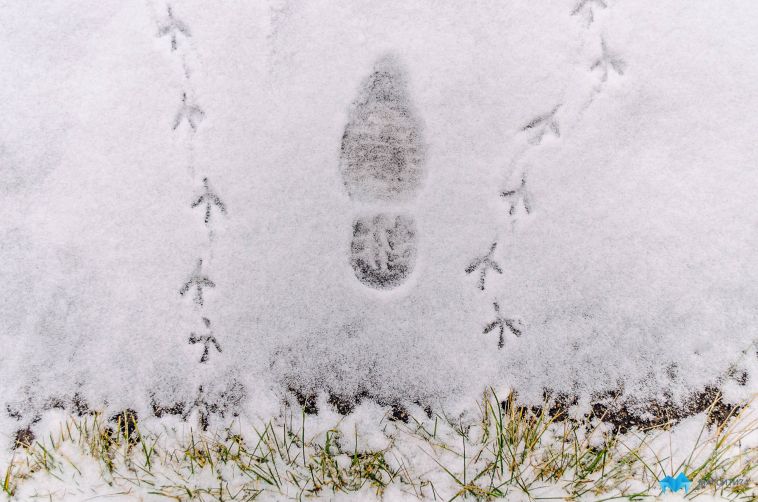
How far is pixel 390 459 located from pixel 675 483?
0.60 metres

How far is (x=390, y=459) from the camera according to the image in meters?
1.05

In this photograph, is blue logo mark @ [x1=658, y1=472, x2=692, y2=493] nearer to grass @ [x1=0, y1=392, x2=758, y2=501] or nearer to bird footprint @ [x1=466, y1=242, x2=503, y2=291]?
grass @ [x1=0, y1=392, x2=758, y2=501]

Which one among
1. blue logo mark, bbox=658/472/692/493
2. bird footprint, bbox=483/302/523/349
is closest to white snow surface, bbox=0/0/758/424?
bird footprint, bbox=483/302/523/349

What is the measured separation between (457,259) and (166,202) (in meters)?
0.71

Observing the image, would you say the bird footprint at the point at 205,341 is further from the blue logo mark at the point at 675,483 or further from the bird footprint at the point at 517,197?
the blue logo mark at the point at 675,483

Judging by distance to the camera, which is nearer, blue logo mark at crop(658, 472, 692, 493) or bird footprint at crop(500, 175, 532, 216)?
blue logo mark at crop(658, 472, 692, 493)

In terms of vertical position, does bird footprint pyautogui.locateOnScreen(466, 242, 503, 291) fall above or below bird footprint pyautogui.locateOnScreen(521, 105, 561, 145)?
below

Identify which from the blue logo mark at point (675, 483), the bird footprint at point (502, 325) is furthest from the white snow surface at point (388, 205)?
the blue logo mark at point (675, 483)

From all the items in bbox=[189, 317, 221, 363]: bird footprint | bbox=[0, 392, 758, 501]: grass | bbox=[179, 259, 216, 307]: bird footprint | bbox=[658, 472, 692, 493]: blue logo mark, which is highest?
bbox=[179, 259, 216, 307]: bird footprint

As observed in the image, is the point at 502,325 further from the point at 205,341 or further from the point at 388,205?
the point at 205,341

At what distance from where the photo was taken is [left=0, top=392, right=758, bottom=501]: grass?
1.00 metres

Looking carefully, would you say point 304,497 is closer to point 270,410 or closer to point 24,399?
point 270,410

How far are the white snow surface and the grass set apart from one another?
7 cm

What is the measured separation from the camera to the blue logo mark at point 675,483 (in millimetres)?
968
